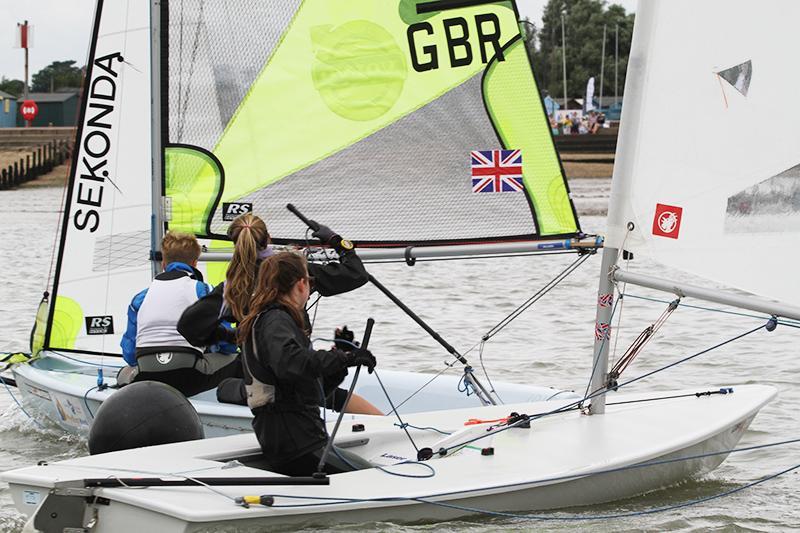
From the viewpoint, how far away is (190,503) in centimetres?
385

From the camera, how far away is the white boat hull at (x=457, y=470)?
12.8 feet

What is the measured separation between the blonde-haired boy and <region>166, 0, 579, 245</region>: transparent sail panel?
0.54m

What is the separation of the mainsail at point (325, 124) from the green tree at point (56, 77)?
65604 millimetres

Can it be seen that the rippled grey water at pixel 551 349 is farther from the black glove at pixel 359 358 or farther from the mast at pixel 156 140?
the mast at pixel 156 140

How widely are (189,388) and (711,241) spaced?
234 cm

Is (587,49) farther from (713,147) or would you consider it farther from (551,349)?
(713,147)

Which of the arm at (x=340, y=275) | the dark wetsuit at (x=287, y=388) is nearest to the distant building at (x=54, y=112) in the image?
the arm at (x=340, y=275)

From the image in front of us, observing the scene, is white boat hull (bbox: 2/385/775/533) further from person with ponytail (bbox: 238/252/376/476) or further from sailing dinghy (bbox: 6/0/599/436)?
sailing dinghy (bbox: 6/0/599/436)

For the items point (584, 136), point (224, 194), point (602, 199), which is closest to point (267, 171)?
point (224, 194)

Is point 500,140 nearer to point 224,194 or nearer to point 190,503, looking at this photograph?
point 224,194

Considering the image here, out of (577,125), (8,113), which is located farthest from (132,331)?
(8,113)

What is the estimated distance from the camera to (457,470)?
435 centimetres

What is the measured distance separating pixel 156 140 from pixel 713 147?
2671 mm

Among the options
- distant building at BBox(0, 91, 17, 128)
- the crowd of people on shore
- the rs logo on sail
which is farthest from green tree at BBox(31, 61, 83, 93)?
the rs logo on sail
